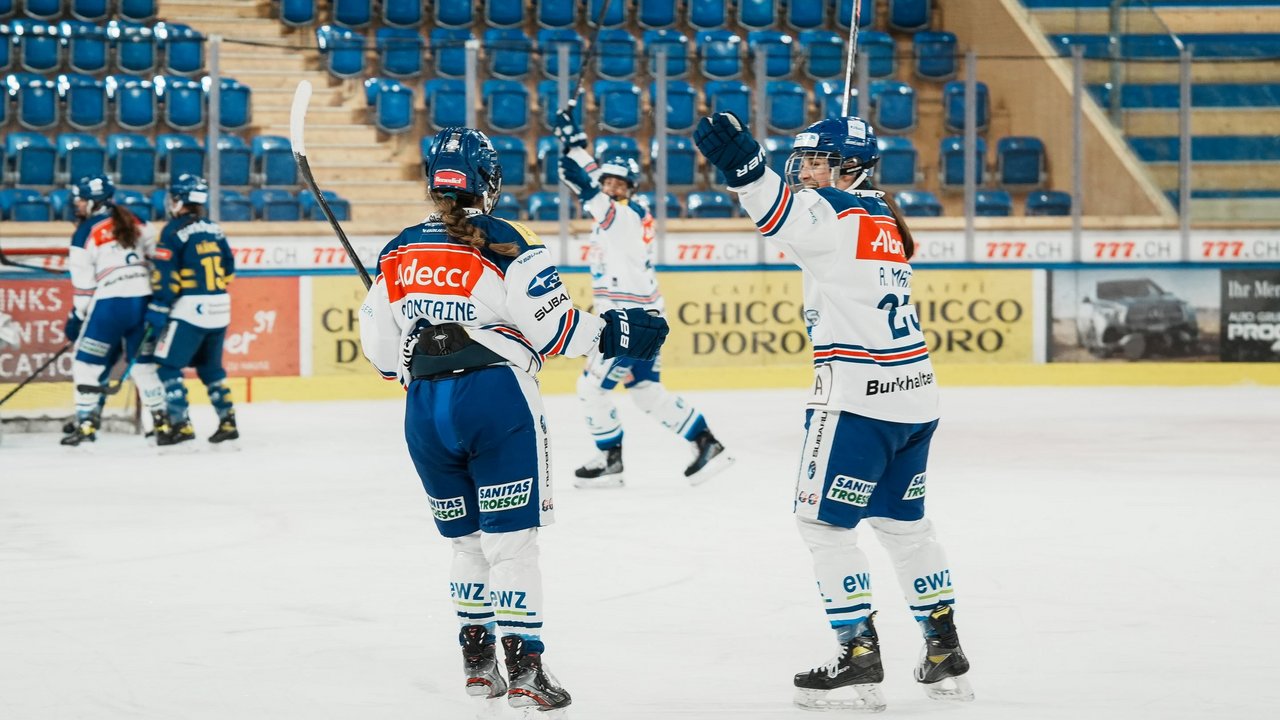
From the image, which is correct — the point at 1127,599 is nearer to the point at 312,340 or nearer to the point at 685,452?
the point at 685,452

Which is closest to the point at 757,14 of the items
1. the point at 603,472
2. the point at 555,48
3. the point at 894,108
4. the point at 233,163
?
the point at 894,108

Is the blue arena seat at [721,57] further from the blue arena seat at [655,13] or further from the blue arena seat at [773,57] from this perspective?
the blue arena seat at [655,13]

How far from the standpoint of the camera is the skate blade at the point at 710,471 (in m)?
7.79

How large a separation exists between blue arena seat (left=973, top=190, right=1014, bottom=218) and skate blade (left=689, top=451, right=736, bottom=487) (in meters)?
6.34

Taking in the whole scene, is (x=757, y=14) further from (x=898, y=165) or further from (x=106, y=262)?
(x=106, y=262)

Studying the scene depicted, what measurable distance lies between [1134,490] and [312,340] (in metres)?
6.97

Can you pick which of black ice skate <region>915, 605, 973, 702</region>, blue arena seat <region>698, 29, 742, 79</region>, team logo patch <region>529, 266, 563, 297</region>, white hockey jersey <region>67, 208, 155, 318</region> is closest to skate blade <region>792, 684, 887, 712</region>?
black ice skate <region>915, 605, 973, 702</region>

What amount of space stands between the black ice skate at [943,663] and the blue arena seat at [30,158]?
10604 millimetres

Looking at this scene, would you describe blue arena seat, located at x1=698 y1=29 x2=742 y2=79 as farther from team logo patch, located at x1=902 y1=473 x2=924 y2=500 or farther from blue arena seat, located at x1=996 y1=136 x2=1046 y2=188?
team logo patch, located at x1=902 y1=473 x2=924 y2=500

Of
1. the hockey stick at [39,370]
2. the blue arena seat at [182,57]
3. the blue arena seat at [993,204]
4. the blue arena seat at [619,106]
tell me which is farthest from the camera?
the blue arena seat at [619,106]

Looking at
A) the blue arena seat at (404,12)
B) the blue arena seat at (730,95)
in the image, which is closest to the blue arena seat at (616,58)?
the blue arena seat at (730,95)

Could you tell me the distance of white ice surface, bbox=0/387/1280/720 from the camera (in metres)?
3.92

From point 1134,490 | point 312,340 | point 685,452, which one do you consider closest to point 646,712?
point 1134,490

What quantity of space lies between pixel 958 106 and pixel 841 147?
10.4 m
